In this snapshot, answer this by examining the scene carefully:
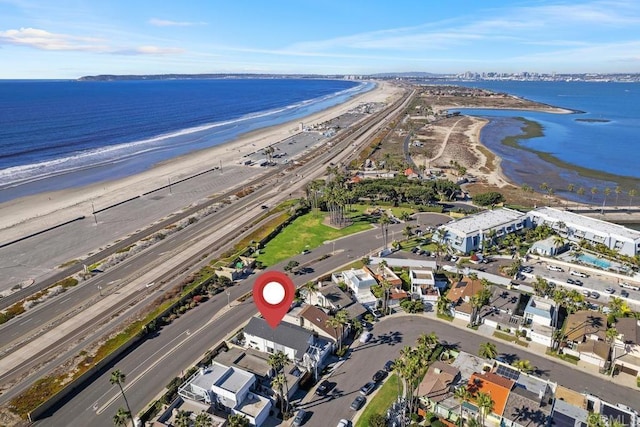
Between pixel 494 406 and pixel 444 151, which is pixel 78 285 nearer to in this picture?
pixel 494 406

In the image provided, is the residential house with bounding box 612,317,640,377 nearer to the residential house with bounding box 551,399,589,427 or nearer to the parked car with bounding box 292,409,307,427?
the residential house with bounding box 551,399,589,427

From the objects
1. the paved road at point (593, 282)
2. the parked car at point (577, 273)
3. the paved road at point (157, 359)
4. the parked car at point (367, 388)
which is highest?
the parked car at point (577, 273)

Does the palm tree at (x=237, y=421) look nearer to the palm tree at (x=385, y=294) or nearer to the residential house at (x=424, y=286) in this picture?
the palm tree at (x=385, y=294)

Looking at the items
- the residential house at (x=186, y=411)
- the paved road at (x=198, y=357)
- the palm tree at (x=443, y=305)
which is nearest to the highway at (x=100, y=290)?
the paved road at (x=198, y=357)

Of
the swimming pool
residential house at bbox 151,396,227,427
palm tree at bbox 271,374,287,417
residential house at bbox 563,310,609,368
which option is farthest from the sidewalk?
residential house at bbox 151,396,227,427

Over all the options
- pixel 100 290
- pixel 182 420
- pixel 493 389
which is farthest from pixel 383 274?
pixel 100 290

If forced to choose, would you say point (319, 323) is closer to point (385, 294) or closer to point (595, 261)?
point (385, 294)
